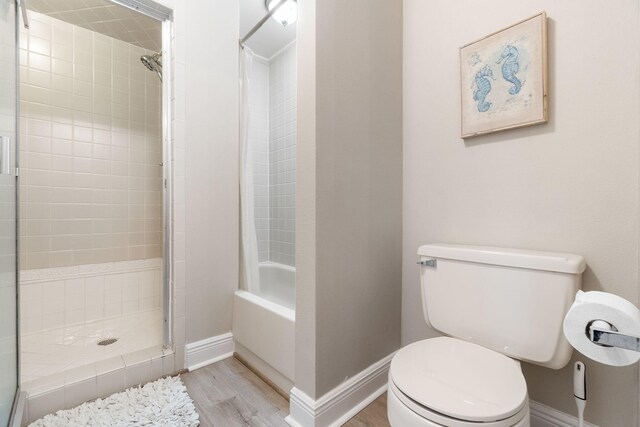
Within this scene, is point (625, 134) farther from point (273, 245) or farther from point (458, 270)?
point (273, 245)

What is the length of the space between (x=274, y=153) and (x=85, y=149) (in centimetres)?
147

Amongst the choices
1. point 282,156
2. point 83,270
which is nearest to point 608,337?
point 282,156

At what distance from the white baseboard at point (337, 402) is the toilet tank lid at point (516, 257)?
651mm

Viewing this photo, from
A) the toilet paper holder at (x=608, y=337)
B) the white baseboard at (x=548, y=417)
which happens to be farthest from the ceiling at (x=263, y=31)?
the white baseboard at (x=548, y=417)

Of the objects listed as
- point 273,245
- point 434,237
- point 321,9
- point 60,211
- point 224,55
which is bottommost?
point 273,245

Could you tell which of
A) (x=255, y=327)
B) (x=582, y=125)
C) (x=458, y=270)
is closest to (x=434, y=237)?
(x=458, y=270)

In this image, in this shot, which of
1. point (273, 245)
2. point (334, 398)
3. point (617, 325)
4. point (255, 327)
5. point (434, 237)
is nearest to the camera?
point (617, 325)

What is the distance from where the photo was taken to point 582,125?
3.20 feet

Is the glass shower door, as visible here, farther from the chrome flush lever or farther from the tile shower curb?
the chrome flush lever

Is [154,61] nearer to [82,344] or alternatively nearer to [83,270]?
[83,270]

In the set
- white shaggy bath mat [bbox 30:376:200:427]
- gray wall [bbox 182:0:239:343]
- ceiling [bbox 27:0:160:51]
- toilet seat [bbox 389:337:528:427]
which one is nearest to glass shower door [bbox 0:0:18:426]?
white shaggy bath mat [bbox 30:376:200:427]

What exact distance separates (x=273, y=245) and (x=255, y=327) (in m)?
1.21

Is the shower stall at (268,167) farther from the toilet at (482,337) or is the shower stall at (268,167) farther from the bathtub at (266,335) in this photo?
the toilet at (482,337)

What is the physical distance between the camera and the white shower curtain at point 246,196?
69.3 inches
